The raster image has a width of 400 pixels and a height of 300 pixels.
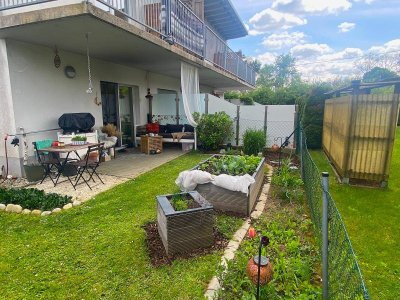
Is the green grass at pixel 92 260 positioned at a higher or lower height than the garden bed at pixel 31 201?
lower

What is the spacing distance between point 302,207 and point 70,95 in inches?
241

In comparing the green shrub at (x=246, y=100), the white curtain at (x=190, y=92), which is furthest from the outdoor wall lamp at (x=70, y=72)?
the green shrub at (x=246, y=100)

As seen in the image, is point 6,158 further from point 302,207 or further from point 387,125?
point 387,125

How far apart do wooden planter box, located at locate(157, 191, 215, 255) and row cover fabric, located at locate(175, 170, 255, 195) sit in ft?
3.18

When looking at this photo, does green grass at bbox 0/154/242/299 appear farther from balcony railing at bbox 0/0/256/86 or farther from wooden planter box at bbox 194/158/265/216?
balcony railing at bbox 0/0/256/86

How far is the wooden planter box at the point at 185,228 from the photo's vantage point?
283cm

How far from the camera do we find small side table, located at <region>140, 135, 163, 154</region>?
8.80 m

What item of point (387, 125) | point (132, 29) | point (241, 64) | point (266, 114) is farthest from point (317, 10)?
point (132, 29)

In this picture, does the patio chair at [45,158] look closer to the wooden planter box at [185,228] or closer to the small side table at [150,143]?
the small side table at [150,143]

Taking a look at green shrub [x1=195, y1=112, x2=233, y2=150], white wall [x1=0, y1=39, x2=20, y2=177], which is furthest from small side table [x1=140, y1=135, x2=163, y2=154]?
white wall [x1=0, y1=39, x2=20, y2=177]

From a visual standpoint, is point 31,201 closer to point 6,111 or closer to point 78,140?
point 78,140

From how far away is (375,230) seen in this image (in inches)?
142

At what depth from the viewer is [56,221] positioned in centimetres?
379

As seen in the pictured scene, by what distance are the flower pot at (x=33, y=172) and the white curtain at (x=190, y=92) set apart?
456 cm
